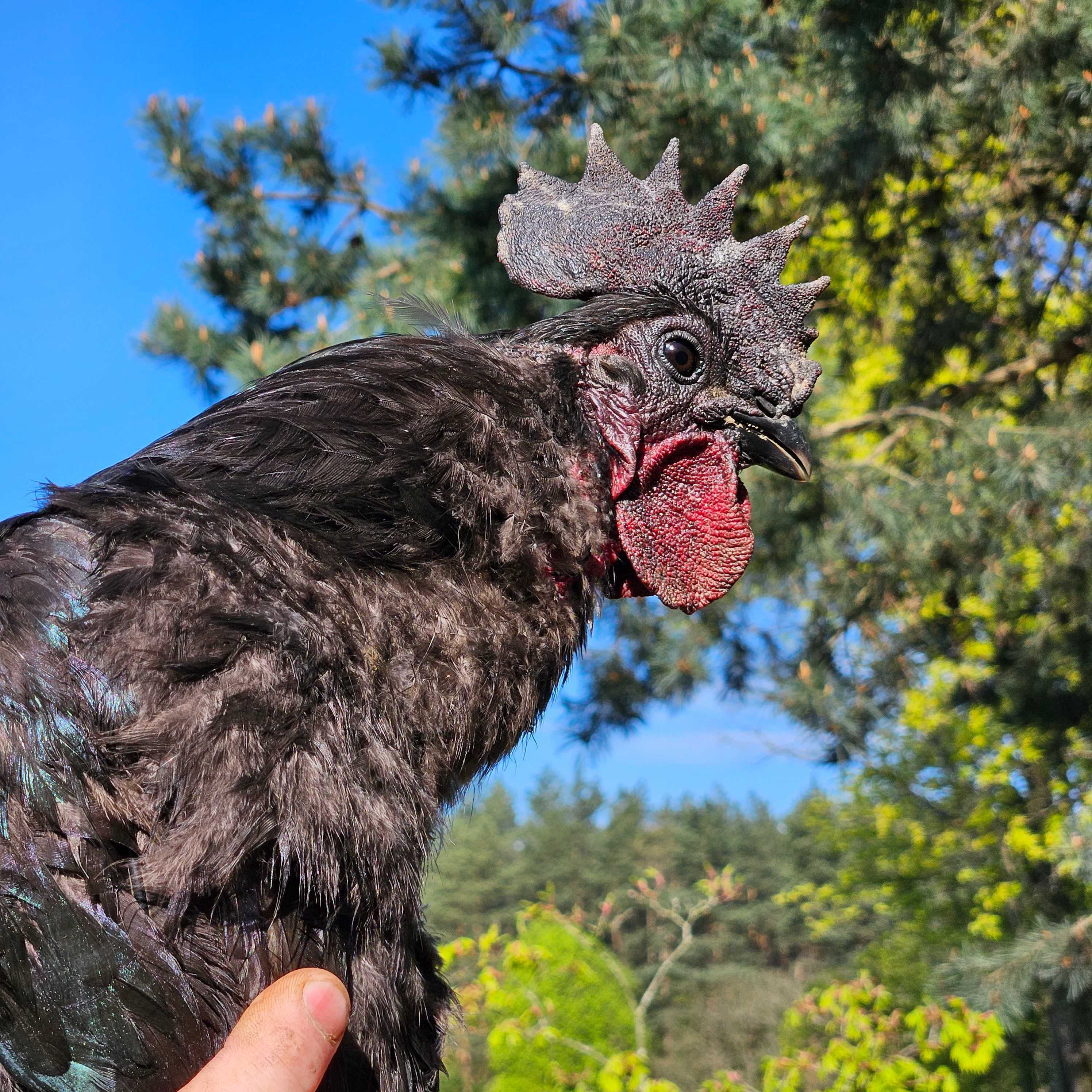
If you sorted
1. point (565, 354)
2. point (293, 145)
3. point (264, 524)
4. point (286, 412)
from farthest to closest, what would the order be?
point (293, 145)
point (565, 354)
point (286, 412)
point (264, 524)

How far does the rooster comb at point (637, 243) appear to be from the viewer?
2.40 meters

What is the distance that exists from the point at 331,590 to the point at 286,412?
1.22 ft

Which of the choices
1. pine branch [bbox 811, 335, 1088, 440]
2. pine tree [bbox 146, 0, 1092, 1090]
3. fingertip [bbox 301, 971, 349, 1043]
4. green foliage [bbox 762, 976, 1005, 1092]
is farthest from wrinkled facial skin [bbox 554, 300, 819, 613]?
green foliage [bbox 762, 976, 1005, 1092]

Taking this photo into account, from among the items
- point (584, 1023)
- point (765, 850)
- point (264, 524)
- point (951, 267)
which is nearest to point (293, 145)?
point (951, 267)

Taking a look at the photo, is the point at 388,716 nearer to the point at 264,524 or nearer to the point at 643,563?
the point at 264,524

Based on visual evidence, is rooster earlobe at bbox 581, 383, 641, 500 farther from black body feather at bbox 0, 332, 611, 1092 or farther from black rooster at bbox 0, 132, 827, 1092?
black body feather at bbox 0, 332, 611, 1092

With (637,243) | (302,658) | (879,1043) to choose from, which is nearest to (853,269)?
(879,1043)

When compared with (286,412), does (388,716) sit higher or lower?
lower

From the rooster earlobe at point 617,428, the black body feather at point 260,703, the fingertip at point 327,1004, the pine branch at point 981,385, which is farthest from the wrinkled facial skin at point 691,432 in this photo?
the pine branch at point 981,385

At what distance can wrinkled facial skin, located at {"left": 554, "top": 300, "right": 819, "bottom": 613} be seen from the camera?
218 centimetres

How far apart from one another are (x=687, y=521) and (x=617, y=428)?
310 millimetres

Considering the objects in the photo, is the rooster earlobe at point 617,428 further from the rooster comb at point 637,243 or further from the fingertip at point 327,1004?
the fingertip at point 327,1004

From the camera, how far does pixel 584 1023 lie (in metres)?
11.8

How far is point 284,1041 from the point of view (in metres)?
1.28
